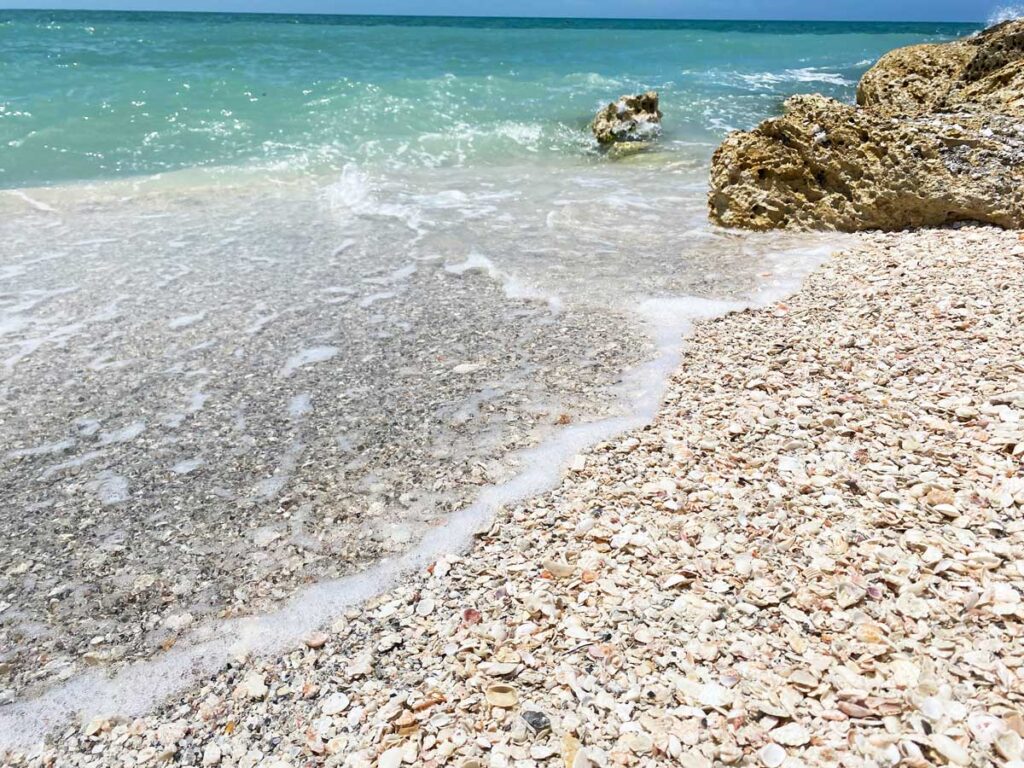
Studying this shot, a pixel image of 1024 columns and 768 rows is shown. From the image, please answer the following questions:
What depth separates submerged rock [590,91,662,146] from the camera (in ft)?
46.7

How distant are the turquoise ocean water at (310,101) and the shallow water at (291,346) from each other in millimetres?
196

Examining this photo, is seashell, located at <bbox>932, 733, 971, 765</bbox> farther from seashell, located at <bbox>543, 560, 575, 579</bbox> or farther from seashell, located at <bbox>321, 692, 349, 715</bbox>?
seashell, located at <bbox>321, 692, 349, 715</bbox>

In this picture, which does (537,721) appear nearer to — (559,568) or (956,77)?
(559,568)

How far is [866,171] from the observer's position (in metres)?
7.07

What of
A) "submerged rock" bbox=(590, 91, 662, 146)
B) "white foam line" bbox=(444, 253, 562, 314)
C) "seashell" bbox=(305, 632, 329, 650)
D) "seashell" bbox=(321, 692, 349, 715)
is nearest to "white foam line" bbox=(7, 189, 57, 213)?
"white foam line" bbox=(444, 253, 562, 314)

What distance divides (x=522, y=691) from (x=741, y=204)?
6.76 meters

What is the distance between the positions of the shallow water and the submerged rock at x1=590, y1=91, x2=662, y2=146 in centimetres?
127

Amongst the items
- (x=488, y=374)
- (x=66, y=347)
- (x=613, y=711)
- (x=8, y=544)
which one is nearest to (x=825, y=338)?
(x=488, y=374)

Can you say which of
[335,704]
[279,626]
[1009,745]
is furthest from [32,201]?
[1009,745]

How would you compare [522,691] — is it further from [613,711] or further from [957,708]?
[957,708]

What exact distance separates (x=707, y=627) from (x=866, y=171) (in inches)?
252

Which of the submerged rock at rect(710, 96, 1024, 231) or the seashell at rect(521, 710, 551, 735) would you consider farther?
the submerged rock at rect(710, 96, 1024, 231)

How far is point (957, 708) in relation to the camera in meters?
1.87

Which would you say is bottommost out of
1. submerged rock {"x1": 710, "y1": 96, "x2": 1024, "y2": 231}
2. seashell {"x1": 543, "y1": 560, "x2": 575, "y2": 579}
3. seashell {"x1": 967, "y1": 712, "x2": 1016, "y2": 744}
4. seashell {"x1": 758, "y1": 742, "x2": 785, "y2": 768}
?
seashell {"x1": 543, "y1": 560, "x2": 575, "y2": 579}
